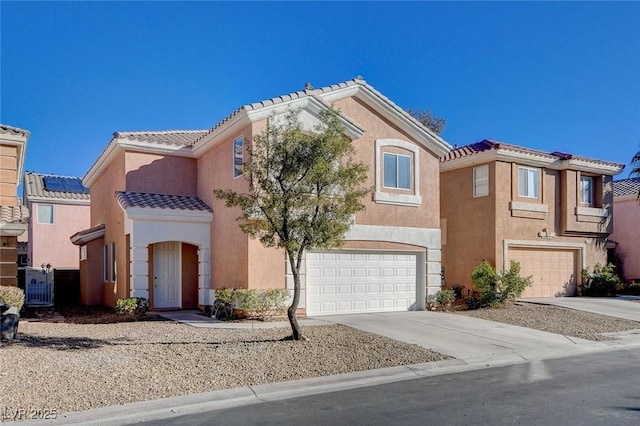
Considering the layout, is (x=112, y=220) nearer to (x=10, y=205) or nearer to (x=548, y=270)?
(x=10, y=205)

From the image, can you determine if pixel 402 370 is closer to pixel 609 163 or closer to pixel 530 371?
pixel 530 371

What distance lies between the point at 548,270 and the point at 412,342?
1286 centimetres

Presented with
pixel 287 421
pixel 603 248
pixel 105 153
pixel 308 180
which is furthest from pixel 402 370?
pixel 603 248

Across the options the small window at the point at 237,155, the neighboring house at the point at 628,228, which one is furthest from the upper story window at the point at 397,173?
the neighboring house at the point at 628,228

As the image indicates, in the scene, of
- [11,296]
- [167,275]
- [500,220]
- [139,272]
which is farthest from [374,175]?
[11,296]

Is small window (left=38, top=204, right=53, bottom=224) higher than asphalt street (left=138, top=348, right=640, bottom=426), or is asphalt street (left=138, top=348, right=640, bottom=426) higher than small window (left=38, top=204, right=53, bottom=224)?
small window (left=38, top=204, right=53, bottom=224)

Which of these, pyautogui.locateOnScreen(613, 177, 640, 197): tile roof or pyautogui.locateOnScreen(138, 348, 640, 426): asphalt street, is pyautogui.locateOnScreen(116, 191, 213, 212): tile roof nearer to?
pyautogui.locateOnScreen(138, 348, 640, 426): asphalt street

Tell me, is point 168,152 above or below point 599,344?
above

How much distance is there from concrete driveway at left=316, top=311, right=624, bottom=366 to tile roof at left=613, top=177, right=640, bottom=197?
16956 mm

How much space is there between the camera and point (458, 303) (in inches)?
761

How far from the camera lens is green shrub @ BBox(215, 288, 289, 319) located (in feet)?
46.1

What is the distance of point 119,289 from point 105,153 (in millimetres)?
5125

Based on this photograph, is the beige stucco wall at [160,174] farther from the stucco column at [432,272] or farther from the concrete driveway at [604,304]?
the concrete driveway at [604,304]

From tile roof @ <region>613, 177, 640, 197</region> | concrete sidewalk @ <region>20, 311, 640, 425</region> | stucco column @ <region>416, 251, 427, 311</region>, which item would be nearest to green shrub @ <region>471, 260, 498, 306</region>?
stucco column @ <region>416, 251, 427, 311</region>
